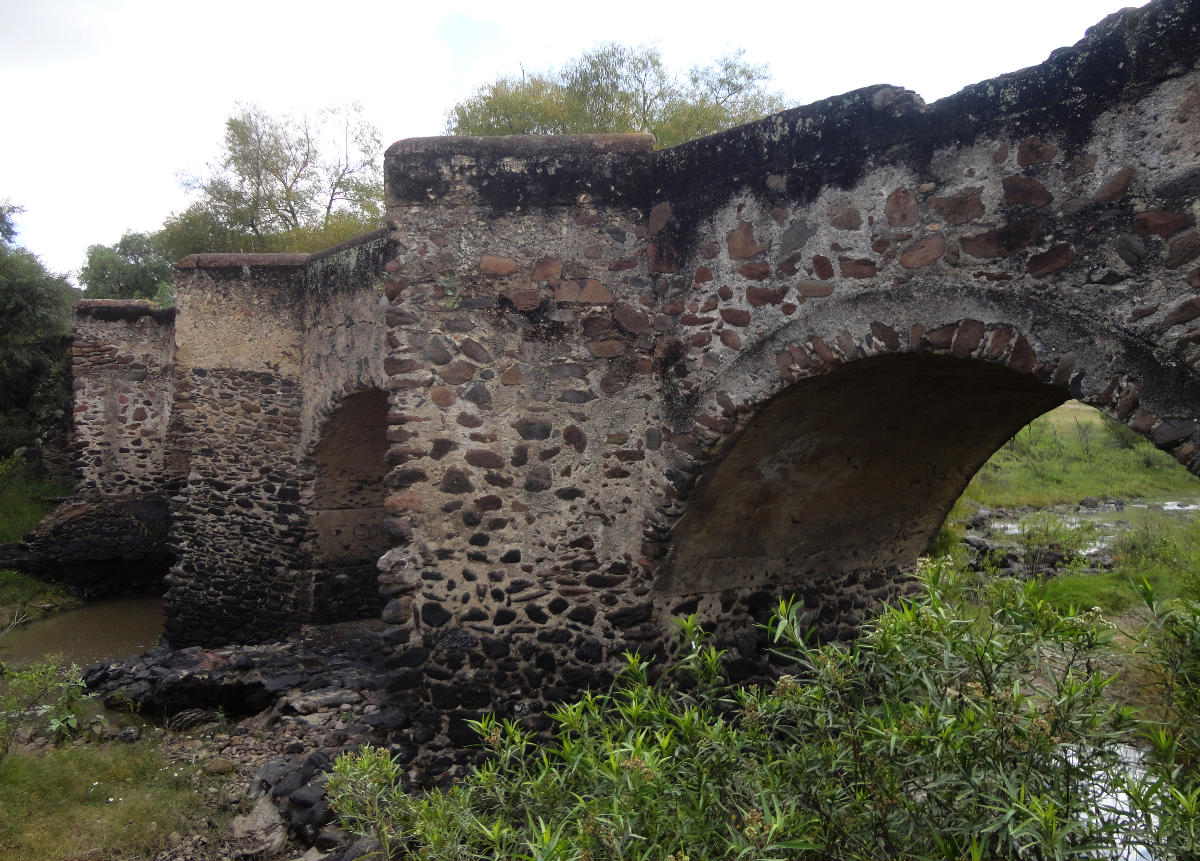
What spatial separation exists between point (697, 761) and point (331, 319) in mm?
5536

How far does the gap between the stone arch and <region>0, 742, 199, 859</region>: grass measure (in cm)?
324

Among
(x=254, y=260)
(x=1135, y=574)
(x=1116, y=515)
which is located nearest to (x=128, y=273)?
(x=254, y=260)

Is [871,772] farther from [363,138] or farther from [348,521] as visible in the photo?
[363,138]

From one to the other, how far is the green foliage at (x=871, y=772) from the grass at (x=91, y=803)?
8.03ft

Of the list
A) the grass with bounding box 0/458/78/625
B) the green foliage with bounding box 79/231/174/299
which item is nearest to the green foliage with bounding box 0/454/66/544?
the grass with bounding box 0/458/78/625

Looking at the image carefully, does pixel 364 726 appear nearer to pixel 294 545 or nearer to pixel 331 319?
pixel 294 545

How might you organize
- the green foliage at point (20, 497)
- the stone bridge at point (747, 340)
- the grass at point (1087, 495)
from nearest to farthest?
the stone bridge at point (747, 340) < the grass at point (1087, 495) < the green foliage at point (20, 497)

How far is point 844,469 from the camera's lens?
16.8 feet

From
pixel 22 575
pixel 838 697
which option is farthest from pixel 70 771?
pixel 22 575

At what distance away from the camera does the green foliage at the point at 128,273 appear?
20094 mm

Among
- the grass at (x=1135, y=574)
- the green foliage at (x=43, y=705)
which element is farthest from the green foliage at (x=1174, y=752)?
the green foliage at (x=43, y=705)

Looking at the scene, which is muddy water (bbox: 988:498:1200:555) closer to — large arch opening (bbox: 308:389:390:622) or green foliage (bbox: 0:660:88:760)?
large arch opening (bbox: 308:389:390:622)

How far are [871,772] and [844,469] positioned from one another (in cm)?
267

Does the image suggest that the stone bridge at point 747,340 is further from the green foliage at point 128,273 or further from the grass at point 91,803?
the green foliage at point 128,273
